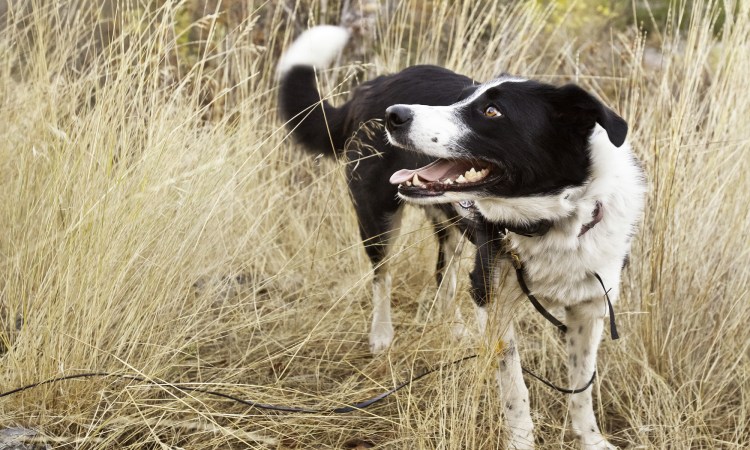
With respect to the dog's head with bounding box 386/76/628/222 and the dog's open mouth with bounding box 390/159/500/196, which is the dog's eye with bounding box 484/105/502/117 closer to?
the dog's head with bounding box 386/76/628/222

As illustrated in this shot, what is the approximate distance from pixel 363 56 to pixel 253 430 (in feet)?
9.72

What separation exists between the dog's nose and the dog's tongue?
144mm

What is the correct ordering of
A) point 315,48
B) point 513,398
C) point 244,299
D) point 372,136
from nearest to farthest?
point 513,398
point 244,299
point 372,136
point 315,48

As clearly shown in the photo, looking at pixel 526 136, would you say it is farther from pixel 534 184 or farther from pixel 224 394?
pixel 224 394

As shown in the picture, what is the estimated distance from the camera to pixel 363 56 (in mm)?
4828

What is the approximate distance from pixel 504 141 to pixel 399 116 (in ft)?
1.03

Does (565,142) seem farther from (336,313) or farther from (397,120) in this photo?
(336,313)

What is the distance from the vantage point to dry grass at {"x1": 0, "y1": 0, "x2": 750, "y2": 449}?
2.28 m

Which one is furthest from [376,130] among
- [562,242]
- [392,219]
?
[562,242]

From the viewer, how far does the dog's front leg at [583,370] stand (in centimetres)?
261

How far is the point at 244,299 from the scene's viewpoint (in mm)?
2850

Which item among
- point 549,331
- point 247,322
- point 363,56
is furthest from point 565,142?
point 363,56

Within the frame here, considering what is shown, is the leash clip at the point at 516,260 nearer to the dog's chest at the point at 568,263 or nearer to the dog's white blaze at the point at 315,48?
the dog's chest at the point at 568,263

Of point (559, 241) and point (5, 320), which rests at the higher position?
point (559, 241)
